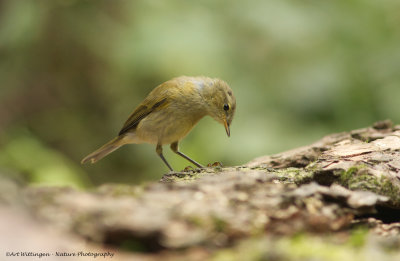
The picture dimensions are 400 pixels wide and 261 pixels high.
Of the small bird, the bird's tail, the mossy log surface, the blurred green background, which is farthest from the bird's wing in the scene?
the mossy log surface

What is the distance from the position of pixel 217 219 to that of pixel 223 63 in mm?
4804

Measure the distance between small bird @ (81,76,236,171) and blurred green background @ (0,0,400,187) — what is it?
0.81m

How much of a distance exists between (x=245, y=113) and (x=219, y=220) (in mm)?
4452

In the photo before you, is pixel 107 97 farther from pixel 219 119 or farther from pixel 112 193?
pixel 112 193

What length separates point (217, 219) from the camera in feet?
6.72

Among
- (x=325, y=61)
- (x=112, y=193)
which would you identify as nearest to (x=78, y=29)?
(x=325, y=61)

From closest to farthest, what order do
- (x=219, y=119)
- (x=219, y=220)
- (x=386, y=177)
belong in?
1. (x=219, y=220)
2. (x=386, y=177)
3. (x=219, y=119)

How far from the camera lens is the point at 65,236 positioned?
6.34ft

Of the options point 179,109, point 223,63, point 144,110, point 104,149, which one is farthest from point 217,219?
point 223,63

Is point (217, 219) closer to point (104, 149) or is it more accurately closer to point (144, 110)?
point (144, 110)

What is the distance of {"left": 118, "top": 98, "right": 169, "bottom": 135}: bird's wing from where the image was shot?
5473 mm

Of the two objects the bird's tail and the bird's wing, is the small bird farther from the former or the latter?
the bird's tail

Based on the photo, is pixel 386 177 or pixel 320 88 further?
A: pixel 320 88

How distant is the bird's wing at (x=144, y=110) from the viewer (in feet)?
18.0
